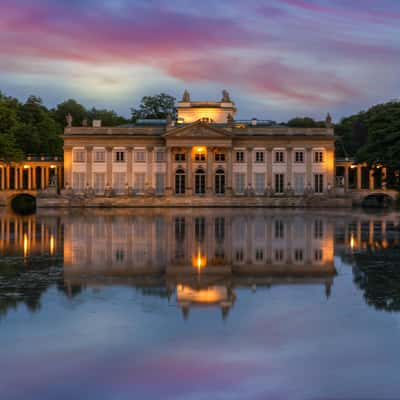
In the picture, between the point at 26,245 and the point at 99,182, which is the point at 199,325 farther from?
the point at 99,182

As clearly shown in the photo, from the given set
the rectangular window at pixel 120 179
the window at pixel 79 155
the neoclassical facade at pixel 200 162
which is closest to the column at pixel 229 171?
the neoclassical facade at pixel 200 162

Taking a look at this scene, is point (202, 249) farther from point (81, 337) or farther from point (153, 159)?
point (153, 159)

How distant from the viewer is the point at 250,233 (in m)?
31.1

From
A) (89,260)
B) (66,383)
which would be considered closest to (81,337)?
(66,383)

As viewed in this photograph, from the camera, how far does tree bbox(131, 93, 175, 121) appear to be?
110812 millimetres

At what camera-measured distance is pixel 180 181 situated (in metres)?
76.5

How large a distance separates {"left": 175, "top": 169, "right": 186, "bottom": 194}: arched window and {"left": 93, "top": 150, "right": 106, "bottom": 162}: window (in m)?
8.68

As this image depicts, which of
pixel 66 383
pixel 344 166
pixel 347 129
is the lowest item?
pixel 66 383

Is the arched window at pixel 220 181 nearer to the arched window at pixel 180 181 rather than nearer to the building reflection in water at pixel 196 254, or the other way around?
the arched window at pixel 180 181

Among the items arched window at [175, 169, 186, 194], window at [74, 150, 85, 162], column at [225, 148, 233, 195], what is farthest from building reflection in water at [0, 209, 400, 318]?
arched window at [175, 169, 186, 194]

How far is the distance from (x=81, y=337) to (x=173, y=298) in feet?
11.3

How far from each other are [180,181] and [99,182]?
939cm

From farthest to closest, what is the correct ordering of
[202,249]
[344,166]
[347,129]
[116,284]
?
[347,129]
[344,166]
[202,249]
[116,284]

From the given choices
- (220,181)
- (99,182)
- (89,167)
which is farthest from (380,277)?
(89,167)
